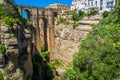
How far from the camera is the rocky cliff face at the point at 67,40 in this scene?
42.0 m

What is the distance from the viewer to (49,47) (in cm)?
4903

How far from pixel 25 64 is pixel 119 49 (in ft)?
34.4

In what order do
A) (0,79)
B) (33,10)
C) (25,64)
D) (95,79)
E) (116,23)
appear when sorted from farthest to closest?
1. (33,10)
2. (25,64)
3. (116,23)
4. (0,79)
5. (95,79)

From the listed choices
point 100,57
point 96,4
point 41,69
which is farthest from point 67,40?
point 100,57

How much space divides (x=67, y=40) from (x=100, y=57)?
2589 centimetres

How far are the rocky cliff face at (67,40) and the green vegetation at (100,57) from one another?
1971 cm

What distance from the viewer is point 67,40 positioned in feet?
147

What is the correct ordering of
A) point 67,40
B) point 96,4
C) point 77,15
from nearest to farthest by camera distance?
point 67,40 → point 77,15 → point 96,4

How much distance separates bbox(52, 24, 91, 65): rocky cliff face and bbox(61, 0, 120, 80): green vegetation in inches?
776

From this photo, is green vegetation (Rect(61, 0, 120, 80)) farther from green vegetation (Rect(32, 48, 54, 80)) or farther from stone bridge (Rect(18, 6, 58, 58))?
stone bridge (Rect(18, 6, 58, 58))

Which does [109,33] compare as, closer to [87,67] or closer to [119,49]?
[119,49]

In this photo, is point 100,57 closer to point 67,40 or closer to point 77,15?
point 67,40

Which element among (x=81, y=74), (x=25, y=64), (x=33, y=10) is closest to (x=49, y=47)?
(x=33, y=10)

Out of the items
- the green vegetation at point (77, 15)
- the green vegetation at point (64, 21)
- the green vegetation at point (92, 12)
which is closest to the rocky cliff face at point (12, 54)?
the green vegetation at point (64, 21)
